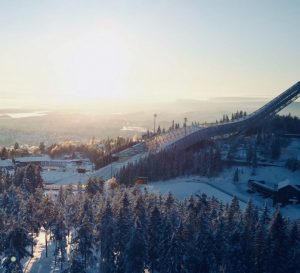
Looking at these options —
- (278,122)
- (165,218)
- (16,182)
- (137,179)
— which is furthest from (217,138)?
(165,218)

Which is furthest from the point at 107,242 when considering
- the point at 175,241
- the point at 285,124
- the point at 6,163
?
the point at 6,163

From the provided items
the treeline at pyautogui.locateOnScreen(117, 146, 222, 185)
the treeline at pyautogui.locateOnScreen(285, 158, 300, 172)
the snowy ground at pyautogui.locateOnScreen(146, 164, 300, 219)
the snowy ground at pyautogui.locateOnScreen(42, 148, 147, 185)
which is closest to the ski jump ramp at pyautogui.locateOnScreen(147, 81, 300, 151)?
the treeline at pyautogui.locateOnScreen(117, 146, 222, 185)

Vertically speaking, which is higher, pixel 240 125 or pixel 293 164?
pixel 240 125

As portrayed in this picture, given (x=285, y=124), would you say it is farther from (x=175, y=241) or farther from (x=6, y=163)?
(x=6, y=163)

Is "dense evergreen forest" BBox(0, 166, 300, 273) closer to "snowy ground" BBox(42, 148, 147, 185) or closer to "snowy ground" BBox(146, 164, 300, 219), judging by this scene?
"snowy ground" BBox(146, 164, 300, 219)

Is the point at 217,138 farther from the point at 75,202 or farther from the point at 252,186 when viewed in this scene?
the point at 75,202

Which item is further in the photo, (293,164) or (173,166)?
(173,166)
